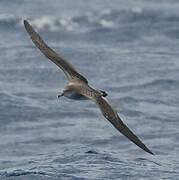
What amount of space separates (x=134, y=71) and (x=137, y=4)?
686cm

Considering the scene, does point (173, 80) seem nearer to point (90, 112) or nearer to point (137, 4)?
point (90, 112)

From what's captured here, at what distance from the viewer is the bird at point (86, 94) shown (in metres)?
13.0

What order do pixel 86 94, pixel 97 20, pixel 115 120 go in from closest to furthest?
pixel 115 120 → pixel 86 94 → pixel 97 20

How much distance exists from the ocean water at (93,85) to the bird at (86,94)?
1594 millimetres

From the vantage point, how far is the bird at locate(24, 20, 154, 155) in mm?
13016

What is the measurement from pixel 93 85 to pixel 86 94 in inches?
301

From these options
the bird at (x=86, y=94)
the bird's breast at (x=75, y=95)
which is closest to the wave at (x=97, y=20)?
the bird at (x=86, y=94)

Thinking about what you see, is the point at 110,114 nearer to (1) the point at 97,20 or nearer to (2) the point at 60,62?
(2) the point at 60,62

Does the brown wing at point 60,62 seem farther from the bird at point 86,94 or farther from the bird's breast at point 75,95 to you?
the bird's breast at point 75,95

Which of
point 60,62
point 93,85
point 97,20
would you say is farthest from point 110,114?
point 97,20

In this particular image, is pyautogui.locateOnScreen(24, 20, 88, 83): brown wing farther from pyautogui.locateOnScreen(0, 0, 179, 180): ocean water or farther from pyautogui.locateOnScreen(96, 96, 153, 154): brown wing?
pyautogui.locateOnScreen(0, 0, 179, 180): ocean water

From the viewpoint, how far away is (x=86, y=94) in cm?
1385

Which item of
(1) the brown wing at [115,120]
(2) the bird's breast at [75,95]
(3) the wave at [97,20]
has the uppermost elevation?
(3) the wave at [97,20]

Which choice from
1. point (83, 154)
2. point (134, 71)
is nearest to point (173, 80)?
point (134, 71)
